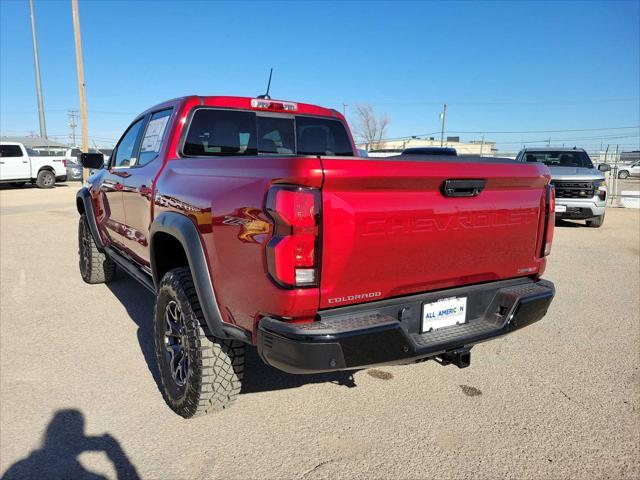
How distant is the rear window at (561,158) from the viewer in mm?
11680

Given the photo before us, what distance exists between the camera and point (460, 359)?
2648 millimetres

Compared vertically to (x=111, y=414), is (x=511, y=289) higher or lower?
higher

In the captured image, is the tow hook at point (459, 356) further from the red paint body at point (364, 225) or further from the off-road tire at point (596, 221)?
the off-road tire at point (596, 221)

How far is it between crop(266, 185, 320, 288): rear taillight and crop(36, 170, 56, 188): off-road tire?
73.0 ft

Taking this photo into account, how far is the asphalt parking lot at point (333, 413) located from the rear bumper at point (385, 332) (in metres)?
0.62

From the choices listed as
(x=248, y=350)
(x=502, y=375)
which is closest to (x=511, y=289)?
(x=502, y=375)

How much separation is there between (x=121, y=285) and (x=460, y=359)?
4.49m

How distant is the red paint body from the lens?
6.58ft

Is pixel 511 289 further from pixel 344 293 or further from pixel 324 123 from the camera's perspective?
pixel 324 123

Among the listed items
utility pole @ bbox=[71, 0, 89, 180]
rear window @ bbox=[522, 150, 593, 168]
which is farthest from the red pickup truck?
utility pole @ bbox=[71, 0, 89, 180]

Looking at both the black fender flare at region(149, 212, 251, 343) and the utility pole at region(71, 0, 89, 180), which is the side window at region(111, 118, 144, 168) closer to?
the black fender flare at region(149, 212, 251, 343)

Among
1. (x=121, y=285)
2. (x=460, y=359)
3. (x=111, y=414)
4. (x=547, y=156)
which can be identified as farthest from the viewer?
(x=547, y=156)

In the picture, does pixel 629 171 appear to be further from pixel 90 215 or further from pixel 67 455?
pixel 67 455

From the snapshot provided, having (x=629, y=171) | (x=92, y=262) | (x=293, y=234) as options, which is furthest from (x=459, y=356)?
(x=629, y=171)
